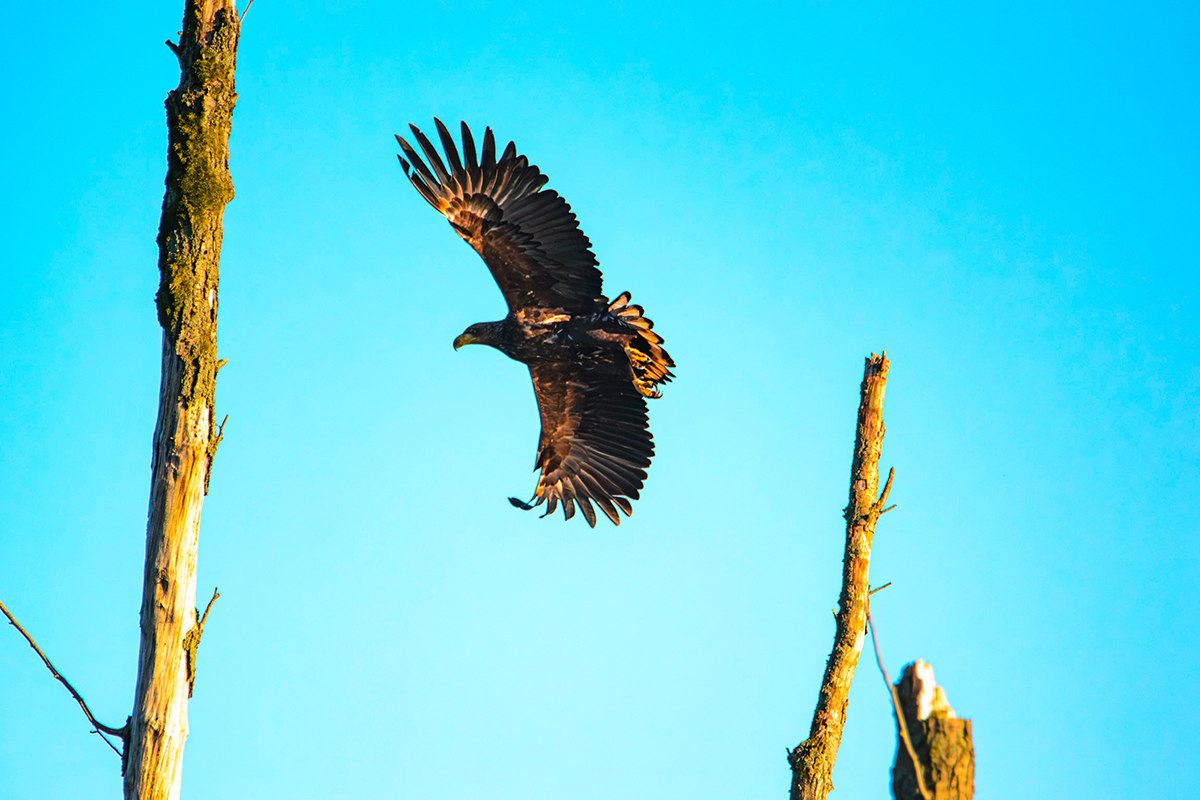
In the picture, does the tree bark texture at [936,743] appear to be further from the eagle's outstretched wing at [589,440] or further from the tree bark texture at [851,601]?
the eagle's outstretched wing at [589,440]

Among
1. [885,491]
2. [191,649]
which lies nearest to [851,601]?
[885,491]

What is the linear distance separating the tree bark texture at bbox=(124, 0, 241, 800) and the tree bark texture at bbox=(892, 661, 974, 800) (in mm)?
3056

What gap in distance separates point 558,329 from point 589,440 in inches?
47.7

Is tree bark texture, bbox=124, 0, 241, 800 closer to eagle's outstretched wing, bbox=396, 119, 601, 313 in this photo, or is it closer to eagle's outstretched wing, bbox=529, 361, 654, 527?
eagle's outstretched wing, bbox=396, 119, 601, 313

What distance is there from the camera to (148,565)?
541cm

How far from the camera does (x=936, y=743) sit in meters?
3.91

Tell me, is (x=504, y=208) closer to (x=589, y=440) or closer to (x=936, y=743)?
(x=589, y=440)

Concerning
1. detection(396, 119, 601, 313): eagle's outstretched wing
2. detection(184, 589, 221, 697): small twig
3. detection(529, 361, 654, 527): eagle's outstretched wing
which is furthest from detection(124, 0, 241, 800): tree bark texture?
A: detection(529, 361, 654, 527): eagle's outstretched wing

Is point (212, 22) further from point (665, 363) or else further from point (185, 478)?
point (665, 363)

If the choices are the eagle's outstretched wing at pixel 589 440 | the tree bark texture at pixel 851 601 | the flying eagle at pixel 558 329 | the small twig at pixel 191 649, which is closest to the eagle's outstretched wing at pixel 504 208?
the flying eagle at pixel 558 329

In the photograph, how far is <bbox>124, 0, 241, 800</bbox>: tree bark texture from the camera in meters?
5.27

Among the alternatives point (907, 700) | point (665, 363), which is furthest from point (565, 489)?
point (907, 700)

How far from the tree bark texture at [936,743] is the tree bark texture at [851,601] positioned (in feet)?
9.03

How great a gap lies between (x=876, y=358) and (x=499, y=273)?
3279mm
